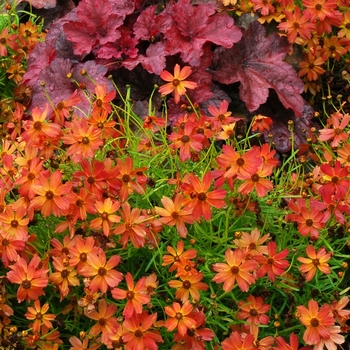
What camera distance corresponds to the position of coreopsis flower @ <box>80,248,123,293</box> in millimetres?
1525

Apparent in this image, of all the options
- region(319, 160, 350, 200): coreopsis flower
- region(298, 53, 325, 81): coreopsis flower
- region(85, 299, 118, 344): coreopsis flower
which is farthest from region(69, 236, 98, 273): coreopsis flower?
region(298, 53, 325, 81): coreopsis flower

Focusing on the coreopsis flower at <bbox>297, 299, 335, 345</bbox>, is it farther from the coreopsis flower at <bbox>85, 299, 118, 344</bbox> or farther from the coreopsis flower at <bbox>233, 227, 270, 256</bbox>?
the coreopsis flower at <bbox>85, 299, 118, 344</bbox>

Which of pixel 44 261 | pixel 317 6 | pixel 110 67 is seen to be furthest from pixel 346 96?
pixel 44 261

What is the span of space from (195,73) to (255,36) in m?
0.32

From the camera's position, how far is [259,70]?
2553 millimetres

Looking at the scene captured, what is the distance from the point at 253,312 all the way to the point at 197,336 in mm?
164

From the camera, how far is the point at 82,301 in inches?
60.4

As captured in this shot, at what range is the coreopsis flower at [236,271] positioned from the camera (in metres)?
1.54

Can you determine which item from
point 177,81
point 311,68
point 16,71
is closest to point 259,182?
point 177,81

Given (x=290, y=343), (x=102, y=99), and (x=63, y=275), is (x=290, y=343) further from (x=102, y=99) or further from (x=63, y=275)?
(x=102, y=99)

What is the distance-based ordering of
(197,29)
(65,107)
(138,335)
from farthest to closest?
(197,29)
(65,107)
(138,335)

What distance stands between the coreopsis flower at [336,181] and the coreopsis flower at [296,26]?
3.16ft

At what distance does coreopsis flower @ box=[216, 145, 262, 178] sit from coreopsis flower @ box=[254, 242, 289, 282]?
183mm

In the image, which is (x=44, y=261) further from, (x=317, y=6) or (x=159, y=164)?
(x=317, y=6)
